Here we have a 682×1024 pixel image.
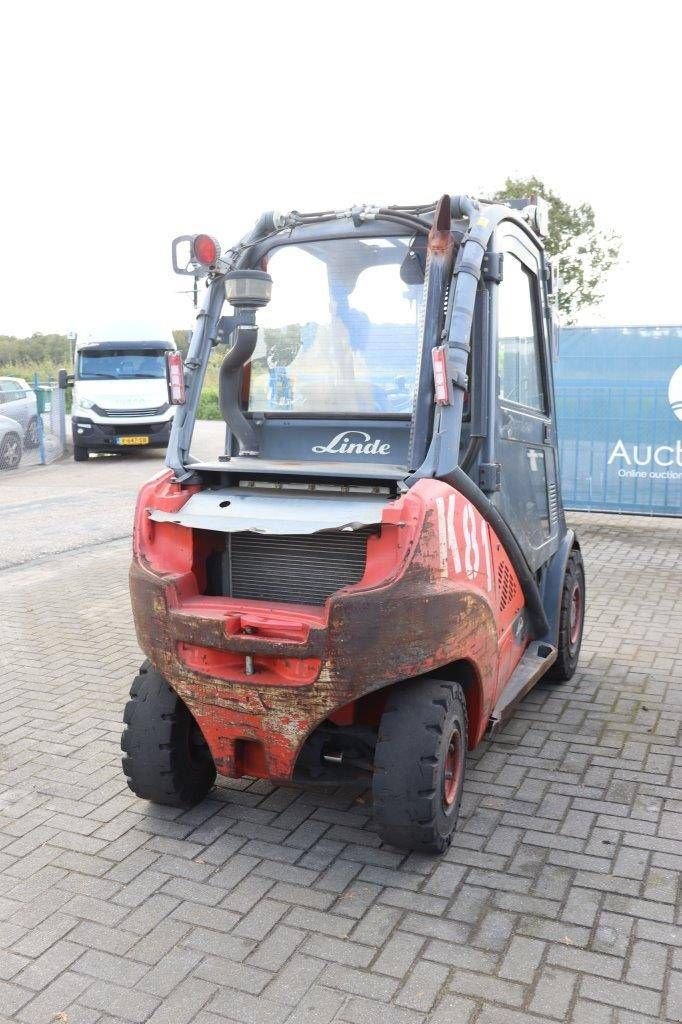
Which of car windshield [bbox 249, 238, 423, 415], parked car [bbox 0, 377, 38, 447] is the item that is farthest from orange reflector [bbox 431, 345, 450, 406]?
parked car [bbox 0, 377, 38, 447]

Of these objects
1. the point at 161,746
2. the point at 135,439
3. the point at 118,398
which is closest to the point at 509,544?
the point at 161,746

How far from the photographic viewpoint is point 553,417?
18.3 feet

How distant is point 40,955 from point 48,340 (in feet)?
163

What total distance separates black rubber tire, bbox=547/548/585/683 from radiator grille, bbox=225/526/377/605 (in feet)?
7.14

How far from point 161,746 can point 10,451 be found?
15572 mm

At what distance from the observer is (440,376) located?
146 inches

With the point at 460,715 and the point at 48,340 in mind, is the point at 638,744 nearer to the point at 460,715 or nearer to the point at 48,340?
the point at 460,715

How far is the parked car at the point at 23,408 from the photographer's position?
1886 centimetres

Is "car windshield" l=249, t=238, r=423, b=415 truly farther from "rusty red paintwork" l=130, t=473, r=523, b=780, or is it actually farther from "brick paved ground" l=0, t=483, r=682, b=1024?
"brick paved ground" l=0, t=483, r=682, b=1024

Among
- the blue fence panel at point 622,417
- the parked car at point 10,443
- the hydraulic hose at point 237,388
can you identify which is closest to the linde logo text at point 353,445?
the hydraulic hose at point 237,388

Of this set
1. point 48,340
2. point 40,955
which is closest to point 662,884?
point 40,955

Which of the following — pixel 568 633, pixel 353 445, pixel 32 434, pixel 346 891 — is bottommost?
pixel 346 891

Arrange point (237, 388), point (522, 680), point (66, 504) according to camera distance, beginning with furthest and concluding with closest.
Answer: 1. point (66, 504)
2. point (522, 680)
3. point (237, 388)

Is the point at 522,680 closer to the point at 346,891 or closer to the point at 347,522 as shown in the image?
the point at 346,891
